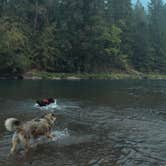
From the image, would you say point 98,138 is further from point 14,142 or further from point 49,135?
point 14,142

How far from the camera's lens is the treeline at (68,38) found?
226ft

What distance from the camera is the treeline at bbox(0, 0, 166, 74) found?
226 feet

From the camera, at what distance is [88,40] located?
258 feet

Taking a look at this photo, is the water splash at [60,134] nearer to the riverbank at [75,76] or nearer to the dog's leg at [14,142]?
the dog's leg at [14,142]

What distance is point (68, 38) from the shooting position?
7812 centimetres

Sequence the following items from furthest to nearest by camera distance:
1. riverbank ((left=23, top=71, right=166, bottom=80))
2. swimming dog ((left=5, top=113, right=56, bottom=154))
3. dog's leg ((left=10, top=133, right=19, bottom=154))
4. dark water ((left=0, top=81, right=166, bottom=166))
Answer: riverbank ((left=23, top=71, right=166, bottom=80))
dog's leg ((left=10, top=133, right=19, bottom=154))
swimming dog ((left=5, top=113, right=56, bottom=154))
dark water ((left=0, top=81, right=166, bottom=166))

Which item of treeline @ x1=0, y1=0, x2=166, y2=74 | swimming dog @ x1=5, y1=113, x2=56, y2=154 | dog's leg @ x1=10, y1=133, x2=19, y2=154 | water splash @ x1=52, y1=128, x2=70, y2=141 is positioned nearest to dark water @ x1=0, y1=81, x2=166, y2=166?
water splash @ x1=52, y1=128, x2=70, y2=141

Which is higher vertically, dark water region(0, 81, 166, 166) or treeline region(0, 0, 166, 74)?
treeline region(0, 0, 166, 74)

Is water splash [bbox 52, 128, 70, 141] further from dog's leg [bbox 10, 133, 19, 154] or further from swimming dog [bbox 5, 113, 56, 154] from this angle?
dog's leg [bbox 10, 133, 19, 154]

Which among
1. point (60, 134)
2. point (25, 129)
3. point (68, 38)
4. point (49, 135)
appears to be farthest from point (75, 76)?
point (25, 129)

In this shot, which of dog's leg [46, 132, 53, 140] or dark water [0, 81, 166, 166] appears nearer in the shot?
dark water [0, 81, 166, 166]

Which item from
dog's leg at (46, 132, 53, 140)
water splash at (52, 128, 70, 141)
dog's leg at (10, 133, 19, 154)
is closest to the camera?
dog's leg at (10, 133, 19, 154)

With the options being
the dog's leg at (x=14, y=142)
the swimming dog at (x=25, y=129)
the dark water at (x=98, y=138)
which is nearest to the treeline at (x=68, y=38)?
the dark water at (x=98, y=138)

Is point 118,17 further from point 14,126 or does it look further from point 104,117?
point 14,126
